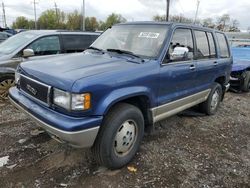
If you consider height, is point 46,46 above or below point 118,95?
above

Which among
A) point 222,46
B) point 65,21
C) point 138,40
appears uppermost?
point 138,40

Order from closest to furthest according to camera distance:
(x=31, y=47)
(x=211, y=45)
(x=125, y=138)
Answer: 1. (x=125, y=138)
2. (x=211, y=45)
3. (x=31, y=47)

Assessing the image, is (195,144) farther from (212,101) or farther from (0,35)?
(0,35)

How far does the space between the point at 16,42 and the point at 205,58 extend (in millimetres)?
4445

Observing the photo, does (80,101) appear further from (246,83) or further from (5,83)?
(246,83)

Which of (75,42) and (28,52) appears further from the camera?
(75,42)

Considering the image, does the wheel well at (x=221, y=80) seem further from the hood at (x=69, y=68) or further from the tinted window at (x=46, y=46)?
the tinted window at (x=46, y=46)

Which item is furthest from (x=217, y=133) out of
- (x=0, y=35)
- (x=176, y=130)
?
(x=0, y=35)

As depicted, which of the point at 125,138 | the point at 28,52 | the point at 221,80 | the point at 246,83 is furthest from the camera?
the point at 246,83

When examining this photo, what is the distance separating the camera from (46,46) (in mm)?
6305

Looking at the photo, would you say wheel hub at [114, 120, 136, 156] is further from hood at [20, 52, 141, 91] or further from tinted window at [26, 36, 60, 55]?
tinted window at [26, 36, 60, 55]

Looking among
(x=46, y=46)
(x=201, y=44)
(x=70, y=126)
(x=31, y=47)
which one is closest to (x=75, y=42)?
(x=46, y=46)

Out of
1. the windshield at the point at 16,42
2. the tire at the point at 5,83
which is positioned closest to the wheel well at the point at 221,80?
the windshield at the point at 16,42

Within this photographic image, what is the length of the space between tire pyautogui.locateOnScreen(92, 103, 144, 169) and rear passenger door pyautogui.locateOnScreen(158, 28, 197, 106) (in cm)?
61
